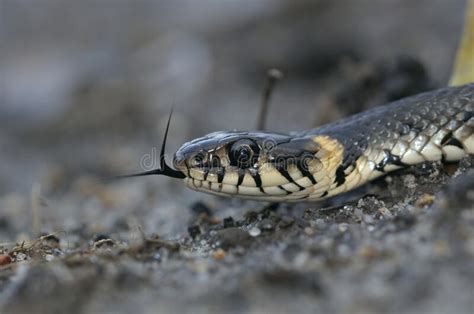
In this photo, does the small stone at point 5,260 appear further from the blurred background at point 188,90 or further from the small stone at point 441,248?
the small stone at point 441,248

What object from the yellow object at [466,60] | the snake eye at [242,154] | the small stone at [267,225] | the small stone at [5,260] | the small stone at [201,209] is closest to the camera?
the small stone at [267,225]

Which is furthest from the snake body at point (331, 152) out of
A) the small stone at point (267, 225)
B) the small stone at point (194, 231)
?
the small stone at point (267, 225)

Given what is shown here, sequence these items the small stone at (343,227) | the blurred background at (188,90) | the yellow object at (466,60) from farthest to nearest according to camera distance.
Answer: the blurred background at (188,90), the yellow object at (466,60), the small stone at (343,227)

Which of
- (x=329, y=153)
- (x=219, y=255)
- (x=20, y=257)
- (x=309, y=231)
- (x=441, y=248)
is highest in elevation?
(x=329, y=153)

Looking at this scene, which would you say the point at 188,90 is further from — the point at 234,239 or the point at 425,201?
the point at 425,201

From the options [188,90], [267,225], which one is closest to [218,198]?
[267,225]

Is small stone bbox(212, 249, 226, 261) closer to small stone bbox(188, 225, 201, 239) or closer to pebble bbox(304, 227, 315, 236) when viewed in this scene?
pebble bbox(304, 227, 315, 236)
